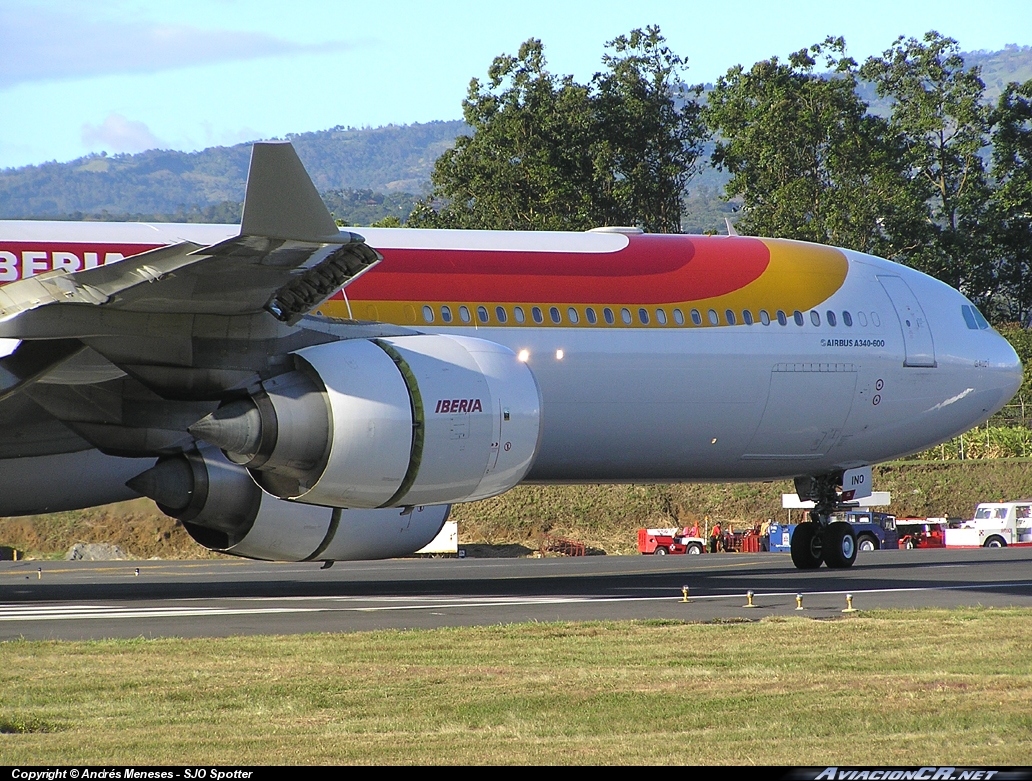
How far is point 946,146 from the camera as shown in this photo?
56.9 metres

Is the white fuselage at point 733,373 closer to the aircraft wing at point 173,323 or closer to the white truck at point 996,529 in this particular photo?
the aircraft wing at point 173,323

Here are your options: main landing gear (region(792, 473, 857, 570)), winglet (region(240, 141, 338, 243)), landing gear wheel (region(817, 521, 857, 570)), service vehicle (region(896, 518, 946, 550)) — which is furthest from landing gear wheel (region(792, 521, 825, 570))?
service vehicle (region(896, 518, 946, 550))

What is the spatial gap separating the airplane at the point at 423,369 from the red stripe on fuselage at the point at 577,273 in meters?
0.03

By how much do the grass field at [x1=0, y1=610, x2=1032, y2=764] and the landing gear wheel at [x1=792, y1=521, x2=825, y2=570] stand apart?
342 inches

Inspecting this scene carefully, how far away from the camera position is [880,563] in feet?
73.5

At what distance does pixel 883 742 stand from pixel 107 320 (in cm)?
749

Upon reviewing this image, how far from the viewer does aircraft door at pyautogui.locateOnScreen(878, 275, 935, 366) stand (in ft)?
60.7

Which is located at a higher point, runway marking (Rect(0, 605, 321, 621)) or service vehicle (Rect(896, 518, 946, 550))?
runway marking (Rect(0, 605, 321, 621))

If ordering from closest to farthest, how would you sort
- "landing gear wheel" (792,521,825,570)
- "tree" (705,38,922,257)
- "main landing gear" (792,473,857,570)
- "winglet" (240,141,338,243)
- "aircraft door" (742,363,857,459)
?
"winglet" (240,141,338,243), "aircraft door" (742,363,857,459), "main landing gear" (792,473,857,570), "landing gear wheel" (792,521,825,570), "tree" (705,38,922,257)

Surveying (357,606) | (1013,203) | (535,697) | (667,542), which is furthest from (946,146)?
(535,697)

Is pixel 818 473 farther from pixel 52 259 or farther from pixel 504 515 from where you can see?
pixel 504 515

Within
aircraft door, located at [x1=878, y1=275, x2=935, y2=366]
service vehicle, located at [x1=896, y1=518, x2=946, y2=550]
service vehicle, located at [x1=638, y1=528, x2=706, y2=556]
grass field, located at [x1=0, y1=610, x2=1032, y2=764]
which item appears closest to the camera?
grass field, located at [x1=0, y1=610, x2=1032, y2=764]

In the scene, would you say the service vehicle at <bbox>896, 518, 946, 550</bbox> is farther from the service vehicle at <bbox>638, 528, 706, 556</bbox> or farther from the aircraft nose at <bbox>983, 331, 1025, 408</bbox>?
the aircraft nose at <bbox>983, 331, 1025, 408</bbox>

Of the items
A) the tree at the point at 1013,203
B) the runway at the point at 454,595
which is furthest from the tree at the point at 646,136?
the runway at the point at 454,595
